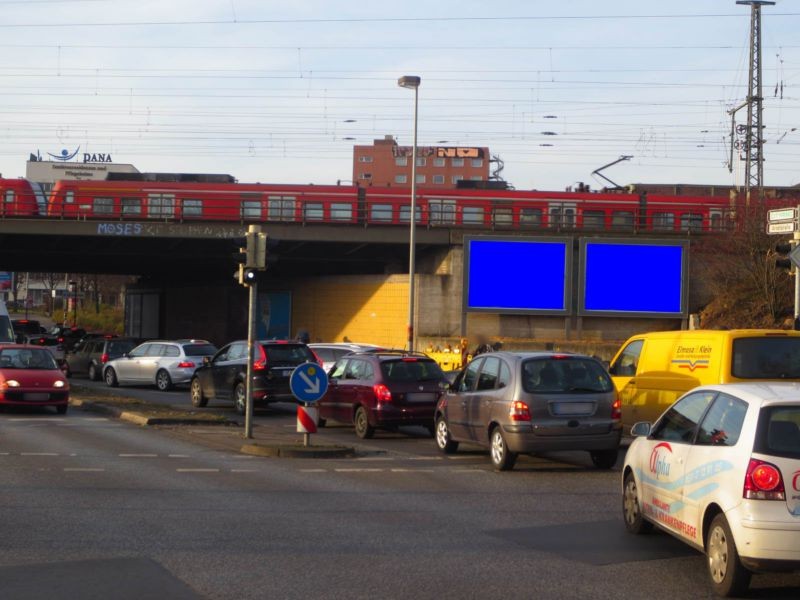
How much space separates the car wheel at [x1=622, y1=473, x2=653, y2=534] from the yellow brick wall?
3385cm

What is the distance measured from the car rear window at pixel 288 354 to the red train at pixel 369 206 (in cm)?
1872

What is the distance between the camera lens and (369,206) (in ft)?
146

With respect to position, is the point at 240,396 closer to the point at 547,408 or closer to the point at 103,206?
the point at 547,408

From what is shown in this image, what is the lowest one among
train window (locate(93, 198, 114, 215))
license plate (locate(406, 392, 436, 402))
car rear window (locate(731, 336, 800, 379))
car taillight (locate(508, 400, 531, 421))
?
license plate (locate(406, 392, 436, 402))

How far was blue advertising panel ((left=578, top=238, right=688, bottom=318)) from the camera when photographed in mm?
44688

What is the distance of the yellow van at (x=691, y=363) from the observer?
1403 cm

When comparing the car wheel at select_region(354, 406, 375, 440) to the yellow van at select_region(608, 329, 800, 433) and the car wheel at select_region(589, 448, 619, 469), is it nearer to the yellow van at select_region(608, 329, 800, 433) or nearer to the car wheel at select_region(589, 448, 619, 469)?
the yellow van at select_region(608, 329, 800, 433)

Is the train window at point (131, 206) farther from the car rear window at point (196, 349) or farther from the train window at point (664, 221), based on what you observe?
the train window at point (664, 221)

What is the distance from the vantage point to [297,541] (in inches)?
359

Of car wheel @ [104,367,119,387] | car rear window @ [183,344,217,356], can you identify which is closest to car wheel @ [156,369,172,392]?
car rear window @ [183,344,217,356]

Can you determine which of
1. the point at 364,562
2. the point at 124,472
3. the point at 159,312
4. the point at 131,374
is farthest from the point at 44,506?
the point at 159,312

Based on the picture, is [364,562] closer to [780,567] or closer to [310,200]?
[780,567]

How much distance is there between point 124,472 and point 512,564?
6602 mm

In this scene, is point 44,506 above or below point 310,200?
below
